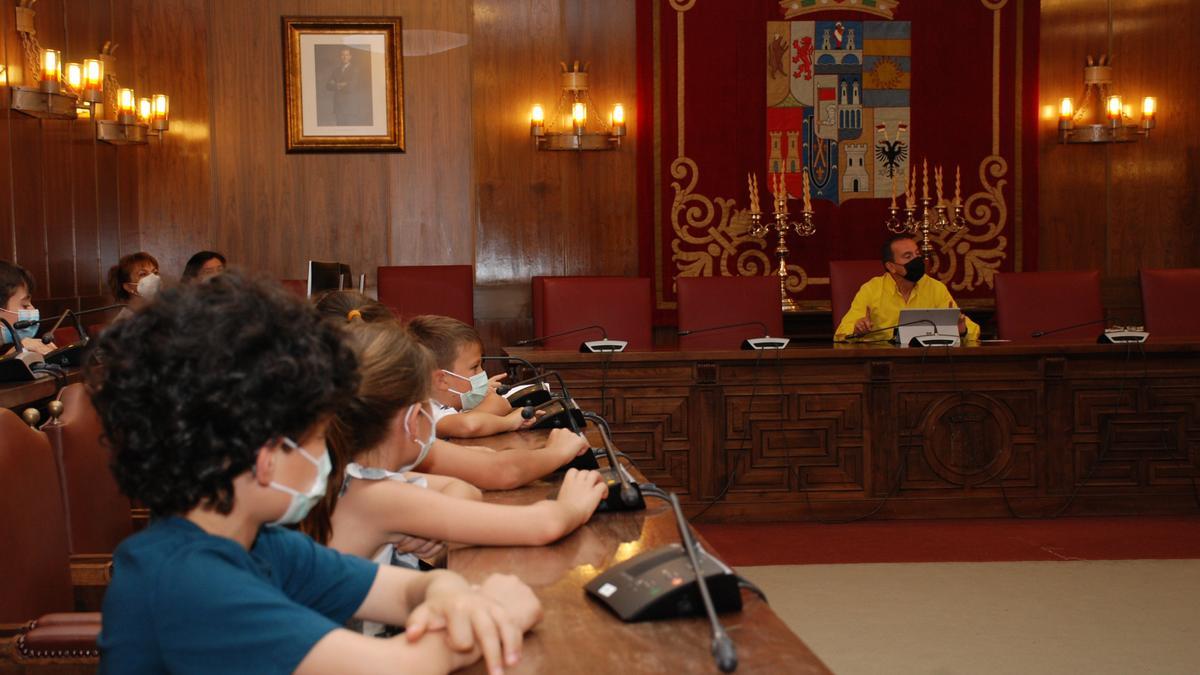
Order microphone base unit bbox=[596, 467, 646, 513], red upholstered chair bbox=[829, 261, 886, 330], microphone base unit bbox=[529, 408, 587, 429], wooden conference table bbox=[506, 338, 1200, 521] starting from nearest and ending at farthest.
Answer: microphone base unit bbox=[596, 467, 646, 513], microphone base unit bbox=[529, 408, 587, 429], wooden conference table bbox=[506, 338, 1200, 521], red upholstered chair bbox=[829, 261, 886, 330]

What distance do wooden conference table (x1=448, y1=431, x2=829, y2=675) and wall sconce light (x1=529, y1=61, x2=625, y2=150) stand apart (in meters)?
5.73

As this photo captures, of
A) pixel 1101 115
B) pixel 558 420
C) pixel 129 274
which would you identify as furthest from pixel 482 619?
pixel 1101 115

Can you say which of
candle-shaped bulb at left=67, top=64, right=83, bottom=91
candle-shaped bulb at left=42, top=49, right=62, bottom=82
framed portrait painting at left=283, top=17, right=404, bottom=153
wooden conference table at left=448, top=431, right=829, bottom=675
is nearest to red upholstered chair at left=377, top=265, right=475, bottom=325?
framed portrait painting at left=283, top=17, right=404, bottom=153

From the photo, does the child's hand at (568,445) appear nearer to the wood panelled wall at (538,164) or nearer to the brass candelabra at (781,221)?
the brass candelabra at (781,221)

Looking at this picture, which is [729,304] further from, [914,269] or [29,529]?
[29,529]

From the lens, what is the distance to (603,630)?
1.30 m

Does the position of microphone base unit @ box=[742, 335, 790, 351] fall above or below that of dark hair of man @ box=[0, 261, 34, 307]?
below

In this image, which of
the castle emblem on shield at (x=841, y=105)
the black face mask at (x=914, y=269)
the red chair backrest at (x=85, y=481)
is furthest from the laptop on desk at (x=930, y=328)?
the red chair backrest at (x=85, y=481)

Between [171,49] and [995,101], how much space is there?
5.25 meters

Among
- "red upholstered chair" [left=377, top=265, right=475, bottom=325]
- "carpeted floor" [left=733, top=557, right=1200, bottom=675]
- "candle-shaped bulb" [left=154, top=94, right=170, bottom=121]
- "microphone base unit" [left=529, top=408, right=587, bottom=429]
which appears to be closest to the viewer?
"microphone base unit" [left=529, top=408, right=587, bottom=429]

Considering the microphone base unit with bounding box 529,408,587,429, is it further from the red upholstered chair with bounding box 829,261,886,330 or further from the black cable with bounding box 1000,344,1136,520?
the red upholstered chair with bounding box 829,261,886,330

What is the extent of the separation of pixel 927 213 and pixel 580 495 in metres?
5.92

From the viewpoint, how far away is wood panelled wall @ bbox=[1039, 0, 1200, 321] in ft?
25.1

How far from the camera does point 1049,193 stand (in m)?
7.70
